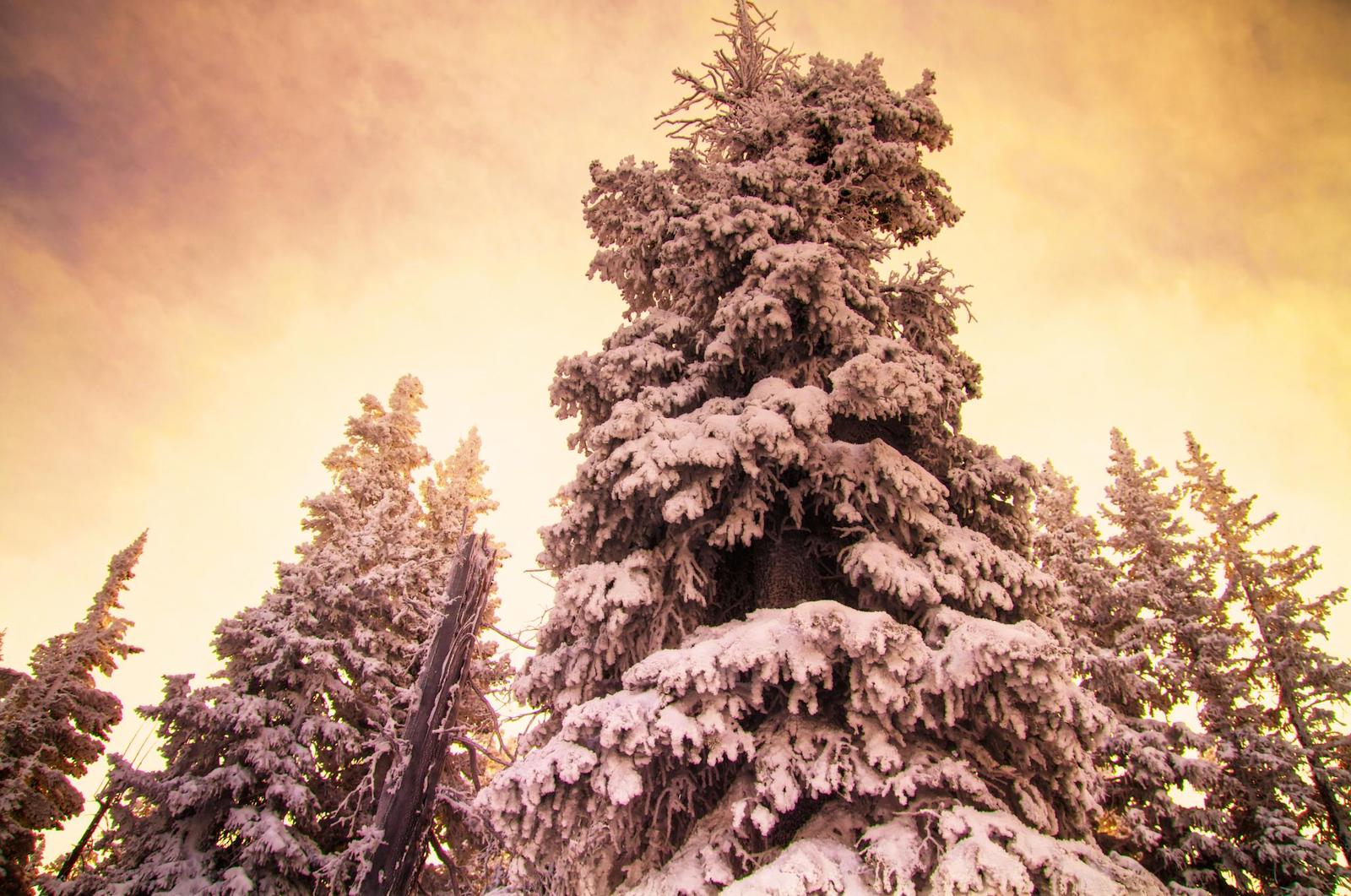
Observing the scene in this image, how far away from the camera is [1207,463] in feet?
57.8

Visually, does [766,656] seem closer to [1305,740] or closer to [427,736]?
[427,736]

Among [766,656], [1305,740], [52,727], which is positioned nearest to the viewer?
[766,656]

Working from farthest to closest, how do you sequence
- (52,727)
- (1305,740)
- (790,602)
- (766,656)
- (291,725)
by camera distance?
(52,727) → (1305,740) → (291,725) → (790,602) → (766,656)

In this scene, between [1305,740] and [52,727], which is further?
[52,727]

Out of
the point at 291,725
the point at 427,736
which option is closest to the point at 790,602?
the point at 427,736

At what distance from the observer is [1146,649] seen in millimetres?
14523

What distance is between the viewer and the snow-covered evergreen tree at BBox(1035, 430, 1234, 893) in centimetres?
1236

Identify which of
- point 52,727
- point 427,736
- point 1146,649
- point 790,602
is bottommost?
point 427,736

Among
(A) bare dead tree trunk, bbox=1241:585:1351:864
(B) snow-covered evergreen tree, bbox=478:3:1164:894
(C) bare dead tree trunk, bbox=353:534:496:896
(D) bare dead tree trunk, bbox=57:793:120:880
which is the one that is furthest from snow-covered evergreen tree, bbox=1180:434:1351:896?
(D) bare dead tree trunk, bbox=57:793:120:880

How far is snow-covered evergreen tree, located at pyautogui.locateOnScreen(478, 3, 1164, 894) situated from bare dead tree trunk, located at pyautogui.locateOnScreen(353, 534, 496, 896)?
112 inches

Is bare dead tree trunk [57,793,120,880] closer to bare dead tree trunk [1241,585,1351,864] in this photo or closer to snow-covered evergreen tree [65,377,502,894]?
snow-covered evergreen tree [65,377,502,894]

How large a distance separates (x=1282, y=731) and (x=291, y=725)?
21502mm

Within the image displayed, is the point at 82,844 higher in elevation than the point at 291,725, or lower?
lower

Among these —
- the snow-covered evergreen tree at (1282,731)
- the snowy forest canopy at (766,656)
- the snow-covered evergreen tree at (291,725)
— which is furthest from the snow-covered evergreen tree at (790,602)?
the snow-covered evergreen tree at (1282,731)
